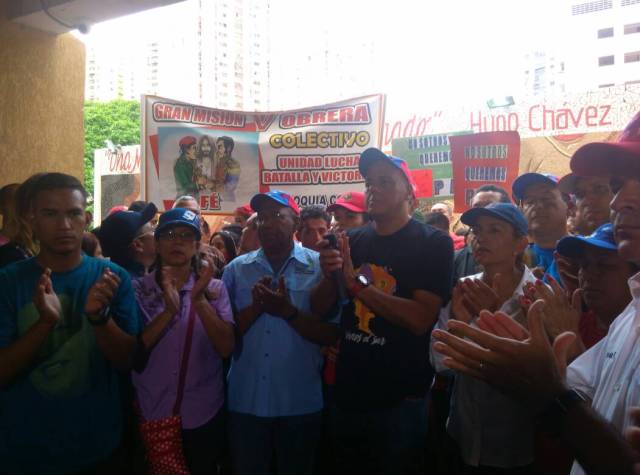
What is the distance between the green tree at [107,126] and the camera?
28188 millimetres

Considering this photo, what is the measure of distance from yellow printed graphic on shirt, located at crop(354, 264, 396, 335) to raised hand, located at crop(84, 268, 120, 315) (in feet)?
3.79

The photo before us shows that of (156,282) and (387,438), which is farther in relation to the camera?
(156,282)

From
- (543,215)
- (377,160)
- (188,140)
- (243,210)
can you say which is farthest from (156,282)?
(188,140)

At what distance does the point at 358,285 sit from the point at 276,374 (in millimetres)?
677

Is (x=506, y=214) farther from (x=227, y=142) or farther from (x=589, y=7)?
(x=589, y=7)

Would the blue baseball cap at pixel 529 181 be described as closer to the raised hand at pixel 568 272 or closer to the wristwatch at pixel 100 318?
the raised hand at pixel 568 272

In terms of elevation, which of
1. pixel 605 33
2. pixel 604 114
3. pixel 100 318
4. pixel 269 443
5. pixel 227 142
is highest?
pixel 605 33

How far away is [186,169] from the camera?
17.2 ft

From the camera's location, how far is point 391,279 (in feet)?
8.39

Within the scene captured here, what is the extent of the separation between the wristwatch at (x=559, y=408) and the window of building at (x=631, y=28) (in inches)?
2450

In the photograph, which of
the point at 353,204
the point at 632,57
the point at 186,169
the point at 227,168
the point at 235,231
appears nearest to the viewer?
the point at 353,204

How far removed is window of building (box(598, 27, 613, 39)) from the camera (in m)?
52.7

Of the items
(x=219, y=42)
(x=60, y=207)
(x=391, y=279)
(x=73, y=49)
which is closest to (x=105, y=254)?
(x=60, y=207)

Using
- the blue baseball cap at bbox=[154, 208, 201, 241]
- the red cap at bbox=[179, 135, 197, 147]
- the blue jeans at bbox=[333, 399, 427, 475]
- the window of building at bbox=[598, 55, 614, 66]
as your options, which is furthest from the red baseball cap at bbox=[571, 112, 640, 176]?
the window of building at bbox=[598, 55, 614, 66]
